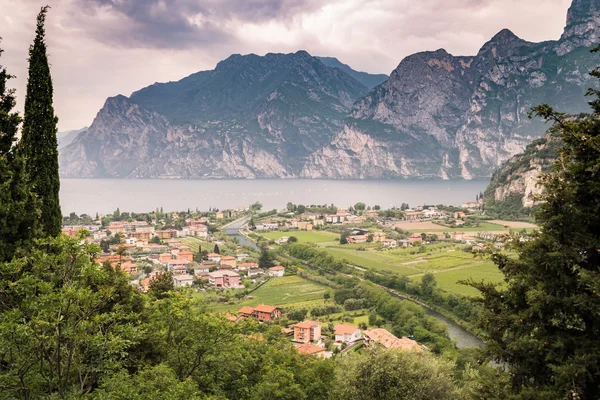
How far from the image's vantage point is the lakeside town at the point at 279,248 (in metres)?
24.4

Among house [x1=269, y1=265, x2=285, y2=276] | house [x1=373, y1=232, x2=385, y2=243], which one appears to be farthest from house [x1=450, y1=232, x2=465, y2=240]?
house [x1=269, y1=265, x2=285, y2=276]

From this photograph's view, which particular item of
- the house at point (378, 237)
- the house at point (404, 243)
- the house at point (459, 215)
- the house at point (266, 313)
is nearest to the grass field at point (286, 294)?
the house at point (266, 313)

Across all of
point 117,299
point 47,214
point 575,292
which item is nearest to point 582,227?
point 575,292

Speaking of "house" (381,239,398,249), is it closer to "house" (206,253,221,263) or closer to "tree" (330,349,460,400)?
"house" (206,253,221,263)

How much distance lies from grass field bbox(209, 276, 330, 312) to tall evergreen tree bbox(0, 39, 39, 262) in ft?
71.8

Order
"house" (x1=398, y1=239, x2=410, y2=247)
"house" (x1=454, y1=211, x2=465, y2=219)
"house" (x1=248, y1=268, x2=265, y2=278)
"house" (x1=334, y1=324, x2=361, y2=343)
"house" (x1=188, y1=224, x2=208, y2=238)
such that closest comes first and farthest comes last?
"house" (x1=334, y1=324, x2=361, y2=343), "house" (x1=248, y1=268, x2=265, y2=278), "house" (x1=398, y1=239, x2=410, y2=247), "house" (x1=188, y1=224, x2=208, y2=238), "house" (x1=454, y1=211, x2=465, y2=219)

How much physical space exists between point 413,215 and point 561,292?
77.9 metres

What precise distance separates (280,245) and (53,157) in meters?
46.8

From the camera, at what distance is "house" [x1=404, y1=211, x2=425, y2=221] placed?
8029 centimetres

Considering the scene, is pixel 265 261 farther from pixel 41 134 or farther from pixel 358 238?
pixel 41 134

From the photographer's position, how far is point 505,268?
6770 millimetres

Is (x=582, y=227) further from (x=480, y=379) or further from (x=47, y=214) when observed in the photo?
(x=47, y=214)

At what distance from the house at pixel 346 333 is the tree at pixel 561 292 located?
18.5 metres

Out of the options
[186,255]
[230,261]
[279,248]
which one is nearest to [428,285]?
[230,261]
